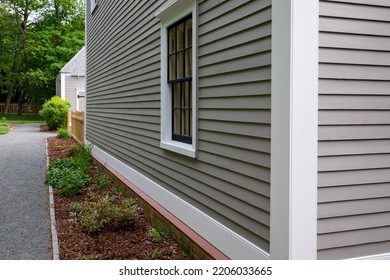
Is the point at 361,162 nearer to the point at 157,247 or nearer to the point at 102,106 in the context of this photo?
the point at 157,247

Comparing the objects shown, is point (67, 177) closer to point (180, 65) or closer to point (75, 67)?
point (180, 65)

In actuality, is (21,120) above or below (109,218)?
above

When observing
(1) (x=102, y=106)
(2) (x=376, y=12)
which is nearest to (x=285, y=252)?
(2) (x=376, y=12)

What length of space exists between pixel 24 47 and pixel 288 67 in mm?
36870

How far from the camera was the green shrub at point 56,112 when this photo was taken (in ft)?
72.7

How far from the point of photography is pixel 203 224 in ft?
14.2

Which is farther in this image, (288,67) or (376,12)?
(376,12)

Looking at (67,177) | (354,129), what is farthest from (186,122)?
(67,177)

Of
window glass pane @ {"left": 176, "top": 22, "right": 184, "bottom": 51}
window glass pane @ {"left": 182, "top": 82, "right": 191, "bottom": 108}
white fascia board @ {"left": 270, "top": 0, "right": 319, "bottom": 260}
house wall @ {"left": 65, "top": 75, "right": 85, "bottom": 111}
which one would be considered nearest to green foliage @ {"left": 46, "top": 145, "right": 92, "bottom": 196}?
window glass pane @ {"left": 182, "top": 82, "right": 191, "bottom": 108}

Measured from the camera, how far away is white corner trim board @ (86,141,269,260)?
347cm

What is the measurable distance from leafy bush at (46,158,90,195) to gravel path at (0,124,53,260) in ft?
0.81

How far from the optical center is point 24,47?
117ft

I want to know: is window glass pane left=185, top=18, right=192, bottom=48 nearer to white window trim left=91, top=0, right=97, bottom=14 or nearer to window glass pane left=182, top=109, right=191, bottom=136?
window glass pane left=182, top=109, right=191, bottom=136

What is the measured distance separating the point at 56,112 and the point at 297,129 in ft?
69.1
